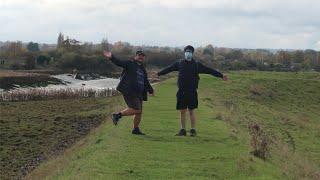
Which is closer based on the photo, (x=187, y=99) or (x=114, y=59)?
(x=114, y=59)

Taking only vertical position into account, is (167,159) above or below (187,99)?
below

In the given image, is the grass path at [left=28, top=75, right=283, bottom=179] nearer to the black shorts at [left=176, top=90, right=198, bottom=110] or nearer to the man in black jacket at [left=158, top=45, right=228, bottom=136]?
the black shorts at [left=176, top=90, right=198, bottom=110]

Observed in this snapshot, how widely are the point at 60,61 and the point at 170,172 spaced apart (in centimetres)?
11727

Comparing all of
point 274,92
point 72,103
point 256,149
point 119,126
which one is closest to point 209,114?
point 119,126

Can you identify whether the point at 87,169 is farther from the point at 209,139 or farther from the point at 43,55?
the point at 43,55

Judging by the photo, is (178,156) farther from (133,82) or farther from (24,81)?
(24,81)

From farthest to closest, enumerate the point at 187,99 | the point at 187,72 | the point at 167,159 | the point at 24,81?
1. the point at 24,81
2. the point at 187,99
3. the point at 187,72
4. the point at 167,159

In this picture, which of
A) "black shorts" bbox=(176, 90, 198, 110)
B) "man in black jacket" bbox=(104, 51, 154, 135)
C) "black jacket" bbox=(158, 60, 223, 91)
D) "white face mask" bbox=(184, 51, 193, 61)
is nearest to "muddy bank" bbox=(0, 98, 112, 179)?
"man in black jacket" bbox=(104, 51, 154, 135)

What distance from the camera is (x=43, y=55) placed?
13400cm

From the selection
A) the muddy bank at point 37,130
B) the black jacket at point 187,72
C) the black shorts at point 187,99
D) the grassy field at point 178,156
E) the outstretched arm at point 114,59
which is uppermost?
the outstretched arm at point 114,59

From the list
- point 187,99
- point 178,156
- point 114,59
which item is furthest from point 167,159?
point 114,59

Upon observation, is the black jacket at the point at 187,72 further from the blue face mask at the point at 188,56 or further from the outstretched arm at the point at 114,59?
the outstretched arm at the point at 114,59

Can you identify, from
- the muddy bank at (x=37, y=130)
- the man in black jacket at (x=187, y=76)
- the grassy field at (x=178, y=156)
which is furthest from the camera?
the muddy bank at (x=37, y=130)

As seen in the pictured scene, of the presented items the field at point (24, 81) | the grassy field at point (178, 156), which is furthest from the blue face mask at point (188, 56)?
the field at point (24, 81)
